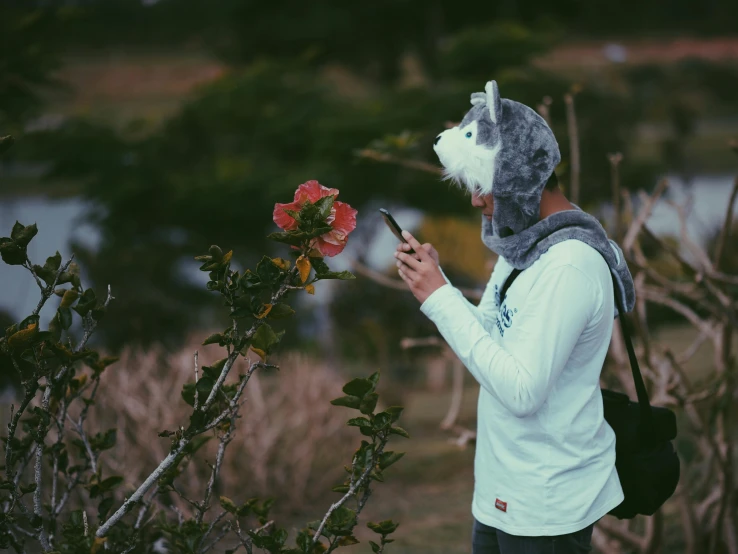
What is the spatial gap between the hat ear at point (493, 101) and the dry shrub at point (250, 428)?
2461mm

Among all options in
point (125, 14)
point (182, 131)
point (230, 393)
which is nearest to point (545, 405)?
point (230, 393)

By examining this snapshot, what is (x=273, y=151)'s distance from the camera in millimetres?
7504

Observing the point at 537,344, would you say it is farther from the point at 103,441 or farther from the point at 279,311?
the point at 103,441

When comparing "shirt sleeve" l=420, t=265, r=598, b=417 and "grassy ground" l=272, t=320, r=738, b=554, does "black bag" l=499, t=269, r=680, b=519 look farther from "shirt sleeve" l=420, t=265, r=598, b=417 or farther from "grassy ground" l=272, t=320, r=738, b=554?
"grassy ground" l=272, t=320, r=738, b=554

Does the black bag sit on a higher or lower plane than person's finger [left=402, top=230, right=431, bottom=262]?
lower

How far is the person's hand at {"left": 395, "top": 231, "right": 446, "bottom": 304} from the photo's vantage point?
1.53 metres

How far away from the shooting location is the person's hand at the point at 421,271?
5.02 feet

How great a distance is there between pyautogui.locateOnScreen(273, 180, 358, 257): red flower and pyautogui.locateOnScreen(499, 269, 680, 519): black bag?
1.10 feet

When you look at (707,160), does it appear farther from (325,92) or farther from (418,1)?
(325,92)

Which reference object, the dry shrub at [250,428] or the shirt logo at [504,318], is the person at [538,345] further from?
the dry shrub at [250,428]

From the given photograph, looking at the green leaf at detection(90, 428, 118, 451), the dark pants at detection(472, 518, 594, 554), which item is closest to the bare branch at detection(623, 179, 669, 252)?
the dark pants at detection(472, 518, 594, 554)

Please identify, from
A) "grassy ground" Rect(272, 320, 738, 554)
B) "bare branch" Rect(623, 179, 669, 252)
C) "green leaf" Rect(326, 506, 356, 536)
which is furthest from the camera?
"grassy ground" Rect(272, 320, 738, 554)

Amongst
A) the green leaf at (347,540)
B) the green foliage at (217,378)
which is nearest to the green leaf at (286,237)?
the green foliage at (217,378)

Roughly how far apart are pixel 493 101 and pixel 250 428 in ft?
9.51
